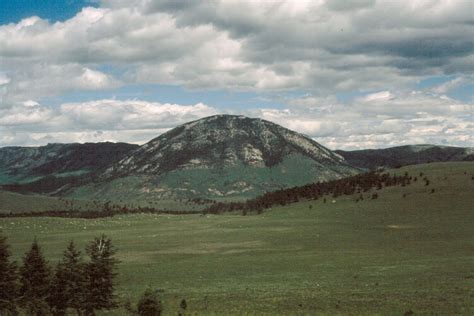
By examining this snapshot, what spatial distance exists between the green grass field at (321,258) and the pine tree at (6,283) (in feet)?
28.2

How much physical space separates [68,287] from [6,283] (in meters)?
4.73

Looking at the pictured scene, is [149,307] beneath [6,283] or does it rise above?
beneath

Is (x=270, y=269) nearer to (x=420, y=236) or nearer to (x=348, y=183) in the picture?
(x=420, y=236)

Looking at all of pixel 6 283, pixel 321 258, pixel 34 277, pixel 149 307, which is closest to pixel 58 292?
pixel 34 277

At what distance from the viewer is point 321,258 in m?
71.9

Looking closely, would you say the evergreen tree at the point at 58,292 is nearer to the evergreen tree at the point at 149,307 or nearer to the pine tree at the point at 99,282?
the pine tree at the point at 99,282

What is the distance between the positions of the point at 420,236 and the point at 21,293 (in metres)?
74.5

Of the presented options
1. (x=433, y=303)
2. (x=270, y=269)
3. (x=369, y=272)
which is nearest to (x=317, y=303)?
(x=433, y=303)

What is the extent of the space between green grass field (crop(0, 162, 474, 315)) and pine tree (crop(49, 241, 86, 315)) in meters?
3.87

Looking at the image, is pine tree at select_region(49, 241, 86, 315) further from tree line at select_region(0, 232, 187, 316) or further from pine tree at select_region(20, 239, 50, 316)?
pine tree at select_region(20, 239, 50, 316)

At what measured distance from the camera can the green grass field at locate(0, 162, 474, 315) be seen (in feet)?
131

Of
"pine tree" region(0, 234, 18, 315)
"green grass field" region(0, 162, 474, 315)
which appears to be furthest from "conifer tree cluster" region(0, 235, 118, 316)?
"green grass field" region(0, 162, 474, 315)

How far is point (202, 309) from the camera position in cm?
3922

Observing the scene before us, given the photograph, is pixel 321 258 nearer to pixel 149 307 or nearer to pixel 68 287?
pixel 68 287
